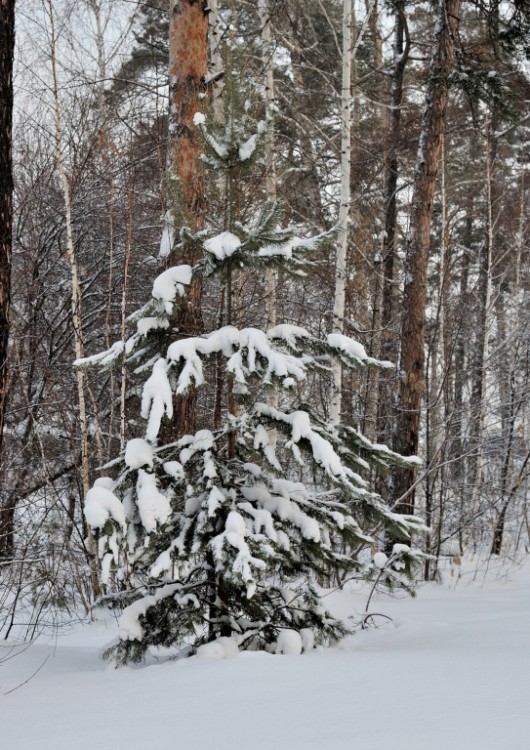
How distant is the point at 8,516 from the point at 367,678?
5.48 m

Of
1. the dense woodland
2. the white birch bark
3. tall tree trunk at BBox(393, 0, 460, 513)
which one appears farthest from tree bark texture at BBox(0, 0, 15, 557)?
tall tree trunk at BBox(393, 0, 460, 513)

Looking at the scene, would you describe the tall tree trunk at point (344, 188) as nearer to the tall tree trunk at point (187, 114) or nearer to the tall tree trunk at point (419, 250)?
the tall tree trunk at point (419, 250)

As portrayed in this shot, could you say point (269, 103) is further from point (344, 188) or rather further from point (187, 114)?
point (187, 114)

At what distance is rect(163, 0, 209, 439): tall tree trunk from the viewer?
488 cm

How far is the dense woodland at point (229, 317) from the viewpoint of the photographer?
3.85 metres

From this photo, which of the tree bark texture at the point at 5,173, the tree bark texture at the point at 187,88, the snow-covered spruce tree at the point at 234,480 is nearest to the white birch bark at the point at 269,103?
the tree bark texture at the point at 187,88

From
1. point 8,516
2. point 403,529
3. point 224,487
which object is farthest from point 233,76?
point 8,516

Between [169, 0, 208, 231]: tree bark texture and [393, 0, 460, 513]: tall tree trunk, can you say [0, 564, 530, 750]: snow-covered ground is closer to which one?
[169, 0, 208, 231]: tree bark texture

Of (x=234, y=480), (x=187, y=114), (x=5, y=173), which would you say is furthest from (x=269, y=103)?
(x=234, y=480)

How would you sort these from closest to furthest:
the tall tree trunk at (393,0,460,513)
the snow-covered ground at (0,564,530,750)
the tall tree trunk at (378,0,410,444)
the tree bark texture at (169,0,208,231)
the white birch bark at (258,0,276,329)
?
the snow-covered ground at (0,564,530,750) < the tree bark texture at (169,0,208,231) < the tall tree trunk at (393,0,460,513) < the white birch bark at (258,0,276,329) < the tall tree trunk at (378,0,410,444)

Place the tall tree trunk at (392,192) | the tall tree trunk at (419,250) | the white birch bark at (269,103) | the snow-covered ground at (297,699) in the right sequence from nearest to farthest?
the snow-covered ground at (297,699)
the tall tree trunk at (419,250)
the white birch bark at (269,103)
the tall tree trunk at (392,192)

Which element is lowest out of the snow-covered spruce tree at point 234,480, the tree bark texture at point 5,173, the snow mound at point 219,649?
the snow mound at point 219,649

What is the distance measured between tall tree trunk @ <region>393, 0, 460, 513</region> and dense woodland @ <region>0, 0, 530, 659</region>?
2 centimetres

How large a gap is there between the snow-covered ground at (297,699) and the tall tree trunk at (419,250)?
3.96 meters
